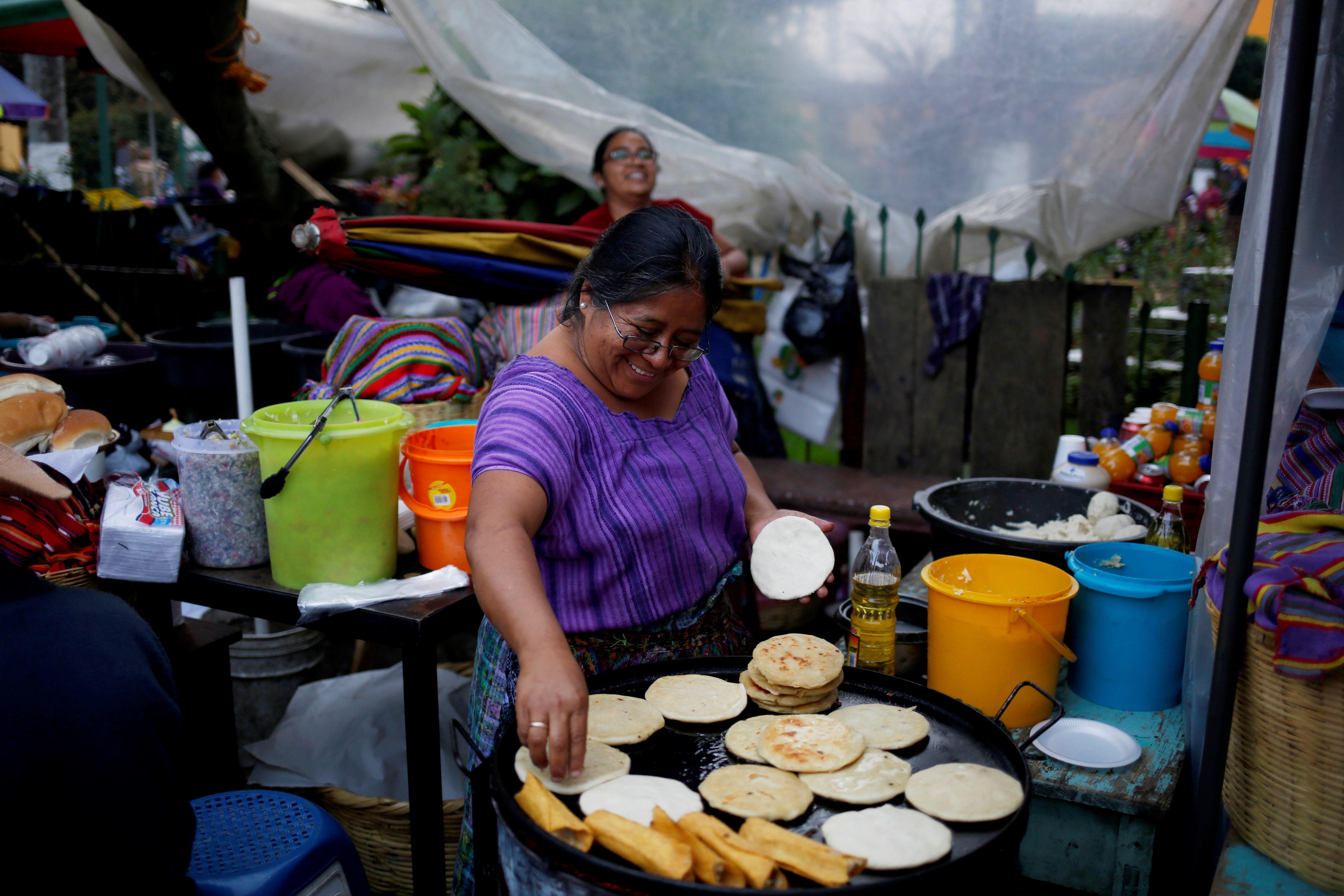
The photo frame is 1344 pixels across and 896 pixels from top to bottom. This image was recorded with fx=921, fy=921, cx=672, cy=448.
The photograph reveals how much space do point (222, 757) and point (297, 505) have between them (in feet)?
3.95

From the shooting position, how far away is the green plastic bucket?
1993 millimetres

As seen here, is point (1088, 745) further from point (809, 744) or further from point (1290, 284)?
point (1290, 284)

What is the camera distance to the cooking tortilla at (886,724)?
1.66 m

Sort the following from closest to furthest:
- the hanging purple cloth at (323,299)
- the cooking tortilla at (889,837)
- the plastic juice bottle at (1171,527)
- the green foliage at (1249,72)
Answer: the cooking tortilla at (889,837), the plastic juice bottle at (1171,527), the hanging purple cloth at (323,299), the green foliage at (1249,72)

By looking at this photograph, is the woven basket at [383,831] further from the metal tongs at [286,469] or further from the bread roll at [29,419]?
the bread roll at [29,419]

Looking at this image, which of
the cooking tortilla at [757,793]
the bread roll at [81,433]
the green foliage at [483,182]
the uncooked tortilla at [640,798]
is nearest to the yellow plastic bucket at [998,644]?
the cooking tortilla at [757,793]

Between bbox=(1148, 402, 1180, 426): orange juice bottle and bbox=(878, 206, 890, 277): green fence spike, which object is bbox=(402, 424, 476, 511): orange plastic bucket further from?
bbox=(878, 206, 890, 277): green fence spike

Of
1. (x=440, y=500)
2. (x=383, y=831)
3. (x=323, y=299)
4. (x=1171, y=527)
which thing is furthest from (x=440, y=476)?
(x=323, y=299)

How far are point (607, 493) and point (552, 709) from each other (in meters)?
0.56

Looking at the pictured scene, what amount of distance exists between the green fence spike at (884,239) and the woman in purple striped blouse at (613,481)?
275 centimetres

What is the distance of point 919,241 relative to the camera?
4.47 m

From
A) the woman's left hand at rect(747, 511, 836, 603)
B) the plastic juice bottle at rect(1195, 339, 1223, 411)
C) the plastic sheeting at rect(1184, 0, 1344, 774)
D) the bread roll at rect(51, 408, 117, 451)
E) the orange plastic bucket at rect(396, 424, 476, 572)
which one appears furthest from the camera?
the plastic juice bottle at rect(1195, 339, 1223, 411)

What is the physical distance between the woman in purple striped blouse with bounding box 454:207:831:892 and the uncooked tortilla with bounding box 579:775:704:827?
231 mm

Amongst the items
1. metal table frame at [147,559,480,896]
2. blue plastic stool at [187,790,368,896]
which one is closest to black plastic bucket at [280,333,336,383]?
metal table frame at [147,559,480,896]
